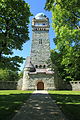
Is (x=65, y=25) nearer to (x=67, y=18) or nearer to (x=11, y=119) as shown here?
(x=67, y=18)

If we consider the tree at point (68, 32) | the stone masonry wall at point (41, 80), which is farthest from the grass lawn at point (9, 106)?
the stone masonry wall at point (41, 80)

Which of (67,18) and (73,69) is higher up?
(67,18)

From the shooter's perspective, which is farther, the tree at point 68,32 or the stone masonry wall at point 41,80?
Answer: the stone masonry wall at point 41,80

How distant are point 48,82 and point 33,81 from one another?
339 centimetres

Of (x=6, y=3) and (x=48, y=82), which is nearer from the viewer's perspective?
(x=6, y=3)

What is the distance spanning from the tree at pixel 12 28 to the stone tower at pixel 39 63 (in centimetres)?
1431

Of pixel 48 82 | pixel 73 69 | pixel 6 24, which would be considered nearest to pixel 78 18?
pixel 73 69

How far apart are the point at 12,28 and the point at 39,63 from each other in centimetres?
1887

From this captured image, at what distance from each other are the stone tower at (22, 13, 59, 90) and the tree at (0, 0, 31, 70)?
563 inches

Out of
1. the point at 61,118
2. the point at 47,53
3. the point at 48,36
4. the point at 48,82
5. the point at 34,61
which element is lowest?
the point at 61,118

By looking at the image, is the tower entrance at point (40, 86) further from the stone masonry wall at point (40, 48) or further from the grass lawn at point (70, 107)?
the grass lawn at point (70, 107)

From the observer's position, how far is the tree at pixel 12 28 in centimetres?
1212

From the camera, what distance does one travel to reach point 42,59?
105 feet

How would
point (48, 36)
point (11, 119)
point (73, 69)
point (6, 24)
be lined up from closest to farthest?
point (11, 119)
point (6, 24)
point (73, 69)
point (48, 36)
